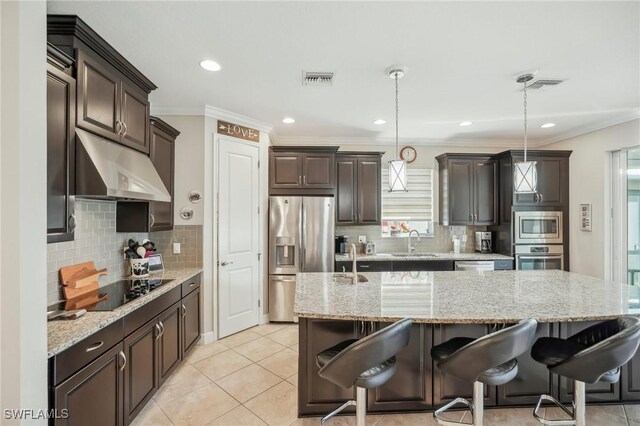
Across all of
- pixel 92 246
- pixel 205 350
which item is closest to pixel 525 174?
pixel 205 350

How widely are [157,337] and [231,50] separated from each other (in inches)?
89.5

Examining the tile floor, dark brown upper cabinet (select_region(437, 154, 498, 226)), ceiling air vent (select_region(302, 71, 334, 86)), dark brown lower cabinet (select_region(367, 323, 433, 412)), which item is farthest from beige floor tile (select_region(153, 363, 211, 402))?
dark brown upper cabinet (select_region(437, 154, 498, 226))

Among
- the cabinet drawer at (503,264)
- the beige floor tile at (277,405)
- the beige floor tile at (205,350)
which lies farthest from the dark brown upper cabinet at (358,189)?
the beige floor tile at (277,405)

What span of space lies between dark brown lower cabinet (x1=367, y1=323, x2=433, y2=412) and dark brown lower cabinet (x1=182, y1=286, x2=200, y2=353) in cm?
184

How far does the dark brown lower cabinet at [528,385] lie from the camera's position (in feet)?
6.75

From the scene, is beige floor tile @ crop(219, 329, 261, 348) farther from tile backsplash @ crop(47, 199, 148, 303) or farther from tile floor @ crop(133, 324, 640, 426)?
tile backsplash @ crop(47, 199, 148, 303)

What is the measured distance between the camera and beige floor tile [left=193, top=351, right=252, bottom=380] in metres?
2.68

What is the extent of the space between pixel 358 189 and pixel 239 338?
2.61m

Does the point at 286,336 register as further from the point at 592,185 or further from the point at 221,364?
the point at 592,185

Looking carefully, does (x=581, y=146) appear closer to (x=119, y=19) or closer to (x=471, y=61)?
(x=471, y=61)

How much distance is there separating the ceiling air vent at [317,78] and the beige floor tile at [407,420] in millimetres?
2738

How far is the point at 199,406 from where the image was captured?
2.21 m

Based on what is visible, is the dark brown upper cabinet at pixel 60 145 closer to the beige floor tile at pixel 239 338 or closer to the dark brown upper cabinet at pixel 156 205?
the dark brown upper cabinet at pixel 156 205

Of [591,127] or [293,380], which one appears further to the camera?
[591,127]
